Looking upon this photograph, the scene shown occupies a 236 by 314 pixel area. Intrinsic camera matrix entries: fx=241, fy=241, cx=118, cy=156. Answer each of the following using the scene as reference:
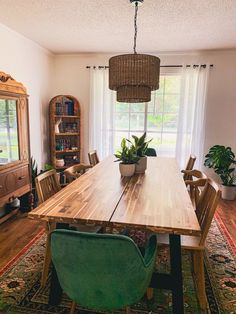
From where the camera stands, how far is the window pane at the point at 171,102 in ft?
14.1

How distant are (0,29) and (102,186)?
8.05ft

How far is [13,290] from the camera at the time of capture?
1.82 m

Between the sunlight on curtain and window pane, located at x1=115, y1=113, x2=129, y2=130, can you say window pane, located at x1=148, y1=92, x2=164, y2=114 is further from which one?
window pane, located at x1=115, y1=113, x2=129, y2=130

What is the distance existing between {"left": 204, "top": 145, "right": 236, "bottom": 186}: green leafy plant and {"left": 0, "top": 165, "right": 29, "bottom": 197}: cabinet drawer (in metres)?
2.87

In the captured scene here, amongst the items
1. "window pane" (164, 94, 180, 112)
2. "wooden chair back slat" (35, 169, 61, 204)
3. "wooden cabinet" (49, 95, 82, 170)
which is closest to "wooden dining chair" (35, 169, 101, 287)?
"wooden chair back slat" (35, 169, 61, 204)

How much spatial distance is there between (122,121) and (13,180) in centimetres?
228

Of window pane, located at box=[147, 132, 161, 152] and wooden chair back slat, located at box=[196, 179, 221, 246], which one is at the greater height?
window pane, located at box=[147, 132, 161, 152]

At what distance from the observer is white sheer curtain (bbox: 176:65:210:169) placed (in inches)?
162

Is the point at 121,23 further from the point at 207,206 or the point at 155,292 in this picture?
the point at 155,292

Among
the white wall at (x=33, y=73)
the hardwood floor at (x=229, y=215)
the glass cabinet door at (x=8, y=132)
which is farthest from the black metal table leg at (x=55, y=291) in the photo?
the white wall at (x=33, y=73)

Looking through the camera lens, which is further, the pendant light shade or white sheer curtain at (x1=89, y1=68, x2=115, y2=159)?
white sheer curtain at (x1=89, y1=68, x2=115, y2=159)

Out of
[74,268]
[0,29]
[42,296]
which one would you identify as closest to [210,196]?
[74,268]

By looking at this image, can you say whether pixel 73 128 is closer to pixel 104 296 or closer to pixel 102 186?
pixel 102 186

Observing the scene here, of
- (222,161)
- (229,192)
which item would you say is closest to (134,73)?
(222,161)
